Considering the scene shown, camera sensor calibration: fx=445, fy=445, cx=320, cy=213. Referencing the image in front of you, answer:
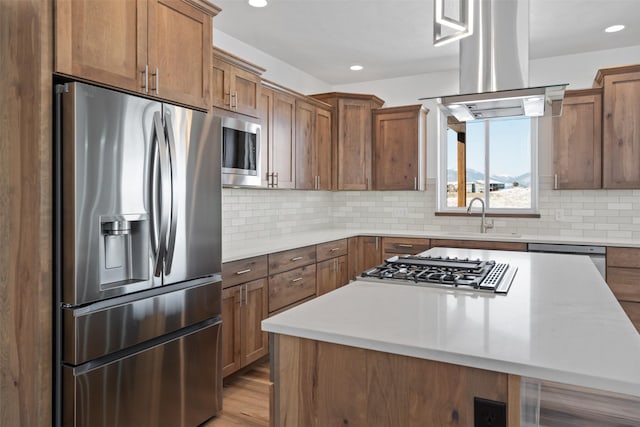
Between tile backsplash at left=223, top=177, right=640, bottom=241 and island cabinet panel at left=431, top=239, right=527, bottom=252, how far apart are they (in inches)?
23.0

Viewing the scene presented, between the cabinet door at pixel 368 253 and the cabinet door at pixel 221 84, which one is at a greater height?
the cabinet door at pixel 221 84

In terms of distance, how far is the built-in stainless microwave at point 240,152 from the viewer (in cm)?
310

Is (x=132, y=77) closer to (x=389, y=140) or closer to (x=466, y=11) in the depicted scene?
(x=466, y=11)

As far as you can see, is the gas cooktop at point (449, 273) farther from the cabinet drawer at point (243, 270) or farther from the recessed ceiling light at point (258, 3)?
the recessed ceiling light at point (258, 3)

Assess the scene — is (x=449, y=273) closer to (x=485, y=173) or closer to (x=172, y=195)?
(x=172, y=195)

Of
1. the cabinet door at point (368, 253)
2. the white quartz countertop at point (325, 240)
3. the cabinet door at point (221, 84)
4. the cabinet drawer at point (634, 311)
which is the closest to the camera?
the cabinet door at point (221, 84)

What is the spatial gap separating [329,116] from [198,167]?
8.98 ft

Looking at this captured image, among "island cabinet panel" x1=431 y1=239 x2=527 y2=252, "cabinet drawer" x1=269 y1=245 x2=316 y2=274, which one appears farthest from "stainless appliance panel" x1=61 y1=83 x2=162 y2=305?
"island cabinet panel" x1=431 y1=239 x2=527 y2=252

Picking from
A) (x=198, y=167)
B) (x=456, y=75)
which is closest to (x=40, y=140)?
(x=198, y=167)

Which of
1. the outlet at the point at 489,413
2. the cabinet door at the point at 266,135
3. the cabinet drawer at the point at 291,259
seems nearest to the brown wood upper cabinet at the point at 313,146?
the cabinet door at the point at 266,135

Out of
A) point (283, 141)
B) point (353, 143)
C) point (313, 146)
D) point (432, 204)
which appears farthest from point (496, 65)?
point (432, 204)

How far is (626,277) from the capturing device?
3.74 m

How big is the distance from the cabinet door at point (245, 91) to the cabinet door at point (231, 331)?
1.32 metres

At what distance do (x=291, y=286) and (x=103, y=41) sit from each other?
2.26 m
